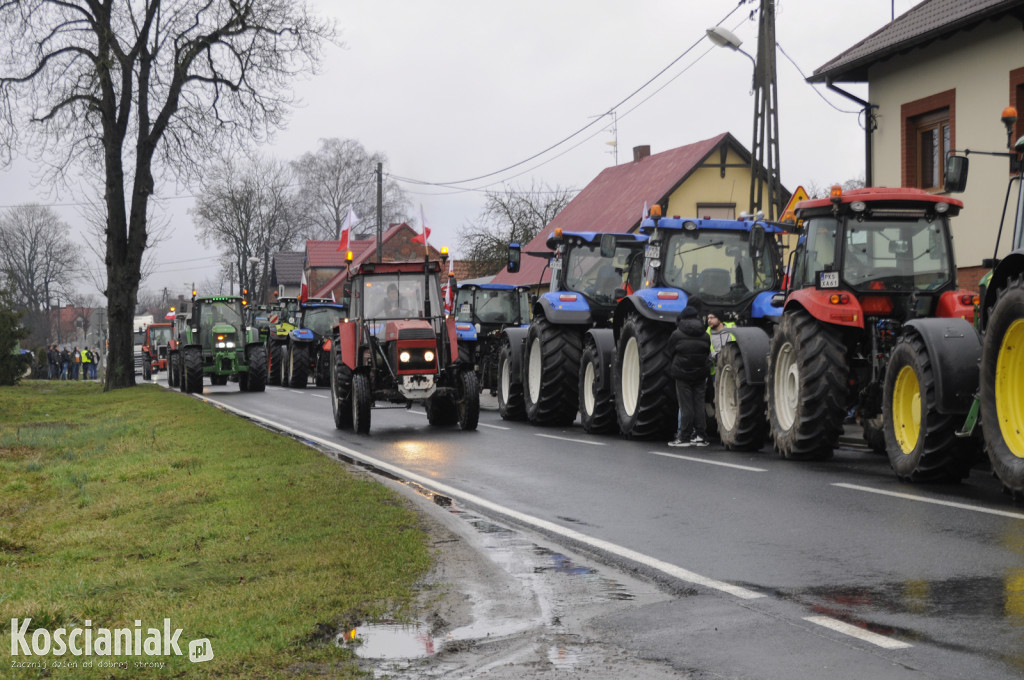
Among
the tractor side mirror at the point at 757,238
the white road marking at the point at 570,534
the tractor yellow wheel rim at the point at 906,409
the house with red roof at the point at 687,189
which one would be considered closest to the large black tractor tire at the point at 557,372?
the white road marking at the point at 570,534

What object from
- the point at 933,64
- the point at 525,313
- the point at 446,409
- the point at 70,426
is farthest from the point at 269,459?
the point at 525,313

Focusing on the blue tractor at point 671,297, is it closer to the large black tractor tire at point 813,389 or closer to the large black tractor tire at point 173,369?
the large black tractor tire at point 813,389

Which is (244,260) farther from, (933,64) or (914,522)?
(914,522)

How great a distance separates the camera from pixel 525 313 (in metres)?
28.6

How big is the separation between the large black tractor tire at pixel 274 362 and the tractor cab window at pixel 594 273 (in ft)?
68.3

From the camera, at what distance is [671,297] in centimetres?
1612

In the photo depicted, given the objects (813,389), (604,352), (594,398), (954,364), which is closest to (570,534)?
(954,364)

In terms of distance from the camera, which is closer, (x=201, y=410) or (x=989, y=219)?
(x=989, y=219)

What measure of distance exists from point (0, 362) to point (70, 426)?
68.4 ft

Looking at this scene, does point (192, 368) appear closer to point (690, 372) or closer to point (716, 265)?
point (716, 265)

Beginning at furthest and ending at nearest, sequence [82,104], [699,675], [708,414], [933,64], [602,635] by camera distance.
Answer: [82,104] < [933,64] < [708,414] < [602,635] < [699,675]

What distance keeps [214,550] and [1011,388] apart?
19.1ft

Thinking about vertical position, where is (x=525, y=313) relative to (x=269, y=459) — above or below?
above

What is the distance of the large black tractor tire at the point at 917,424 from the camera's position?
1015cm
